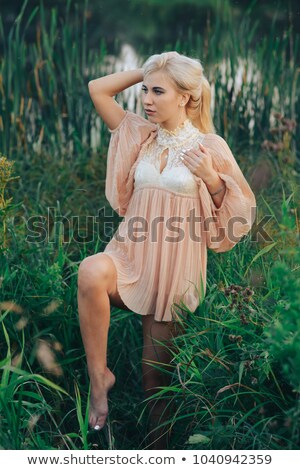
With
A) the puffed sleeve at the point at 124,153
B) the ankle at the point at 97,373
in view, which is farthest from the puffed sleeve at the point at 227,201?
the ankle at the point at 97,373

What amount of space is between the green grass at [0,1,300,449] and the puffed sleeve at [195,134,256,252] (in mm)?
184

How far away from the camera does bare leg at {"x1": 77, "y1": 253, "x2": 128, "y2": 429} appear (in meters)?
2.65

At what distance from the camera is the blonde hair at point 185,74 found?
8.91 ft

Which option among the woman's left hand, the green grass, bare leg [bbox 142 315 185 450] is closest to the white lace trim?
the woman's left hand

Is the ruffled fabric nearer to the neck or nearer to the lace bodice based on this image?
the lace bodice

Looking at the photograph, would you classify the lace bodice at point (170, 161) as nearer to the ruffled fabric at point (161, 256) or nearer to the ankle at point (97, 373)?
the ruffled fabric at point (161, 256)

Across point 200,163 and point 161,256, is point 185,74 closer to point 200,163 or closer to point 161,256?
point 200,163

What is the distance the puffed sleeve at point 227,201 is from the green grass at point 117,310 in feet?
0.60

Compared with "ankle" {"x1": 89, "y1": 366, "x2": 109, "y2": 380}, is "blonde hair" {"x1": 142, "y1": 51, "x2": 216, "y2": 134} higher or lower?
higher

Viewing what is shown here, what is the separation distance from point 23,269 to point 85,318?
56cm

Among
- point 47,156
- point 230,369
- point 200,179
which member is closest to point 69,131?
point 47,156

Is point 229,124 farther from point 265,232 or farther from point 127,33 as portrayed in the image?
point 127,33

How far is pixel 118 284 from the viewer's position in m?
2.75

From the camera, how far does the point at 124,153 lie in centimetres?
290
